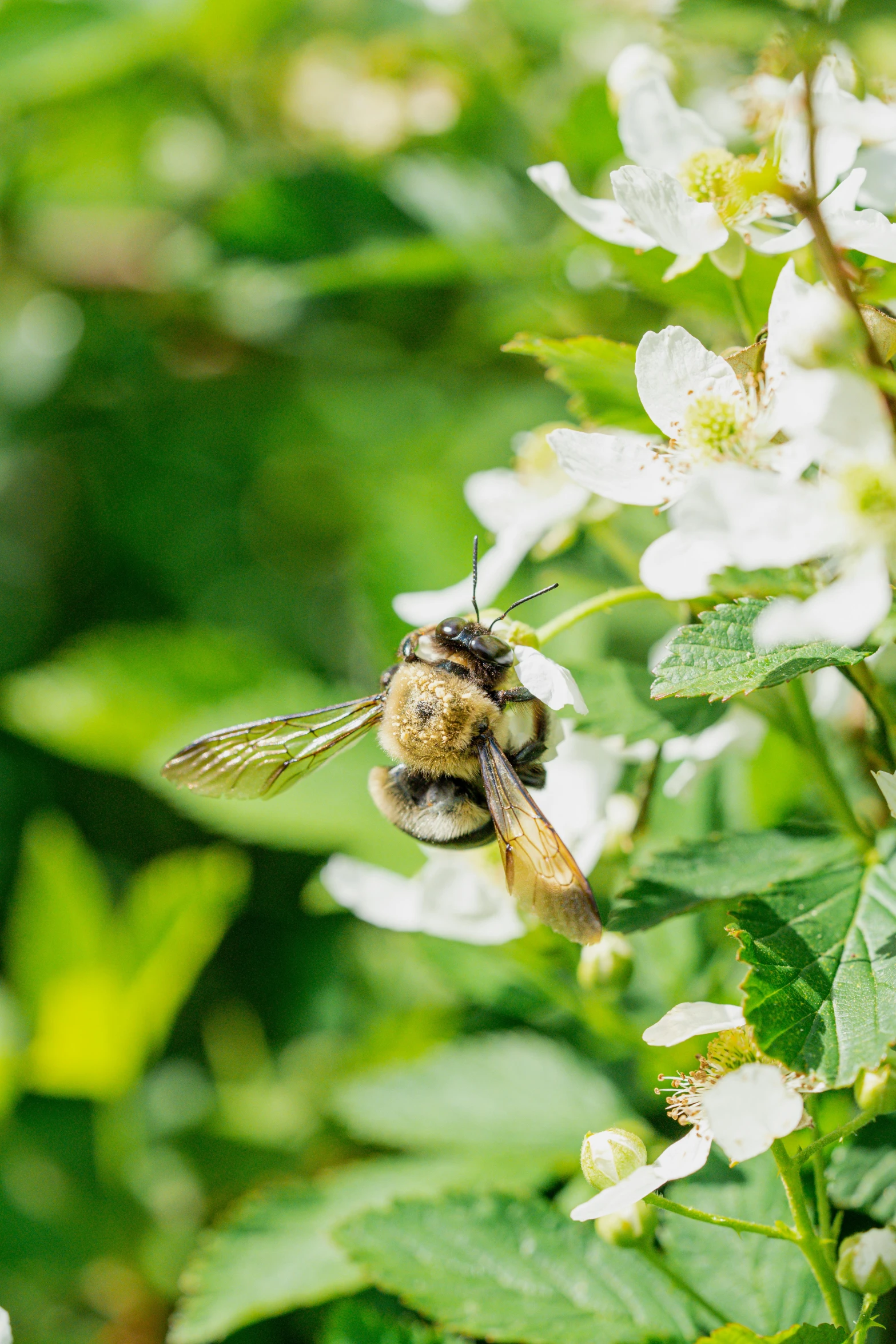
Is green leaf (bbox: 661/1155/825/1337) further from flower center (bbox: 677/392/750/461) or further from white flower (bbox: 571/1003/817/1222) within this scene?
flower center (bbox: 677/392/750/461)

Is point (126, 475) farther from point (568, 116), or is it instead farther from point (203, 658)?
point (568, 116)

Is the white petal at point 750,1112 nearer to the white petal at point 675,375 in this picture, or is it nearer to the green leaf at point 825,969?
the green leaf at point 825,969

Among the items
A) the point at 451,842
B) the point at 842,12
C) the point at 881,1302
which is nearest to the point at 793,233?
the point at 842,12

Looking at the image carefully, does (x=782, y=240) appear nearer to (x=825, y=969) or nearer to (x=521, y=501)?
(x=521, y=501)

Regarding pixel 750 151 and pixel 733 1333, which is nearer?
pixel 733 1333

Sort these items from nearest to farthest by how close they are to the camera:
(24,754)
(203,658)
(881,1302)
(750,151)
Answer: (881,1302) → (750,151) → (203,658) → (24,754)

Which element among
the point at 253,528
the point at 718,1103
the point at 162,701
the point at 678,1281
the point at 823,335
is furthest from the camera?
the point at 253,528

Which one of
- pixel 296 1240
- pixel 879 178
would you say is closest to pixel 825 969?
pixel 879 178
